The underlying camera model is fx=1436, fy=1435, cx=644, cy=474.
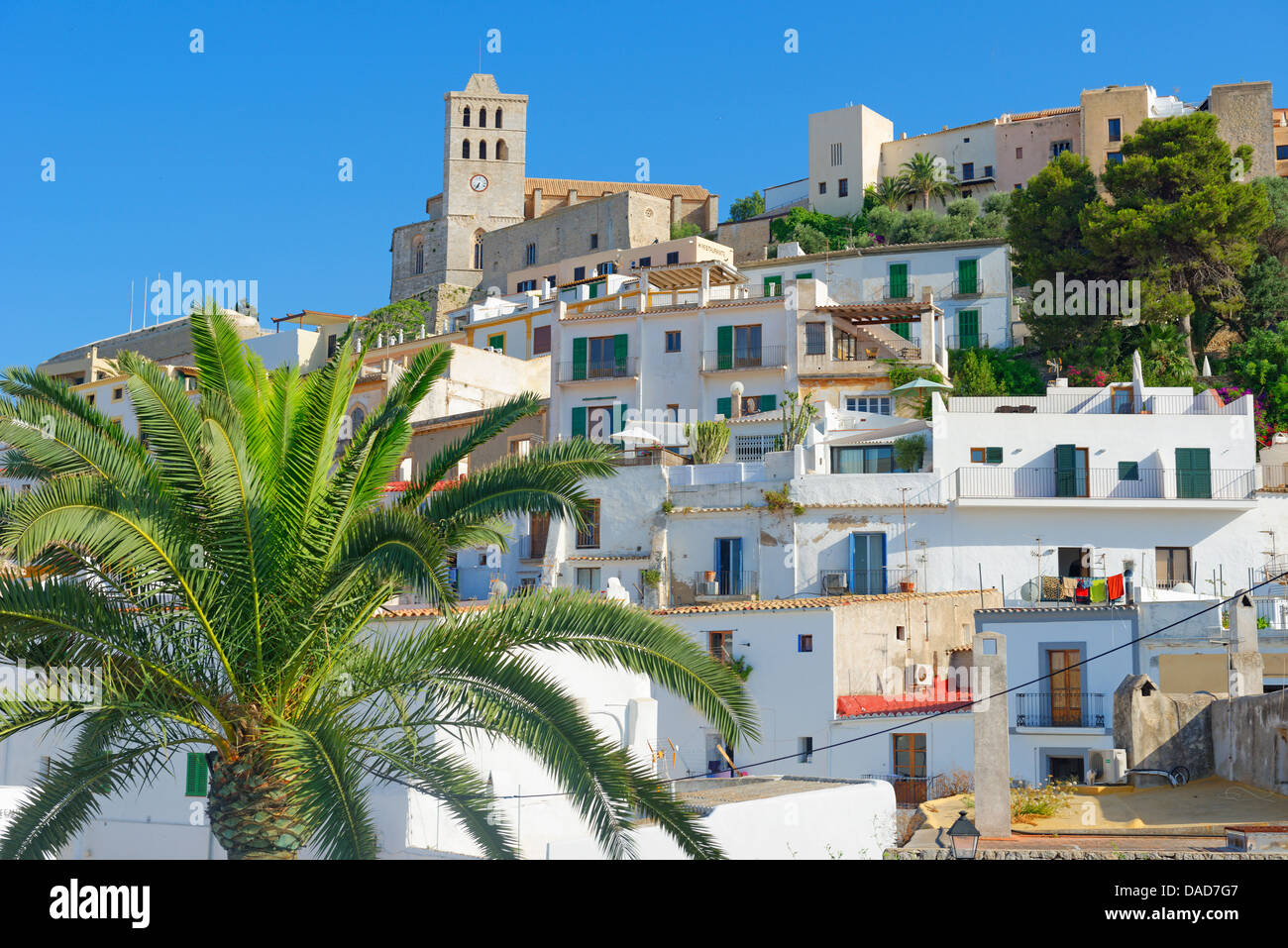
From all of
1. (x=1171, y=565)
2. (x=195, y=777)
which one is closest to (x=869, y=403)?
(x=1171, y=565)

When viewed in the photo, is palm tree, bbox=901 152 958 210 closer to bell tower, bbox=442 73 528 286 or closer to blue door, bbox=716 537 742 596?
bell tower, bbox=442 73 528 286

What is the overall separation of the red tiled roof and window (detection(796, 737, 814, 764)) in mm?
788

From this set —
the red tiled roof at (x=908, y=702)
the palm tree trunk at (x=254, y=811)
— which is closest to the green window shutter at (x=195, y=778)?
the palm tree trunk at (x=254, y=811)

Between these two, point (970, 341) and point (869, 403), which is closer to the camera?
point (869, 403)

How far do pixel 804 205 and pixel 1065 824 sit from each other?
60030 mm

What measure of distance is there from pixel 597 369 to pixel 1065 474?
15.7 m

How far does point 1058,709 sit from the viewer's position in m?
27.8

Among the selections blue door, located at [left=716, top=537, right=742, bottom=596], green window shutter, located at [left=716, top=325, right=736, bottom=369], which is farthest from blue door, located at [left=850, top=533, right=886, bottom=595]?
green window shutter, located at [left=716, top=325, right=736, bottom=369]

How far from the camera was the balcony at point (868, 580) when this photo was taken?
33.8 meters

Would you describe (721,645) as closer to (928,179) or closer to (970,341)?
(970,341)

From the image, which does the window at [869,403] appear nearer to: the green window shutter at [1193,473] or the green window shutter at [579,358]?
the green window shutter at [579,358]
